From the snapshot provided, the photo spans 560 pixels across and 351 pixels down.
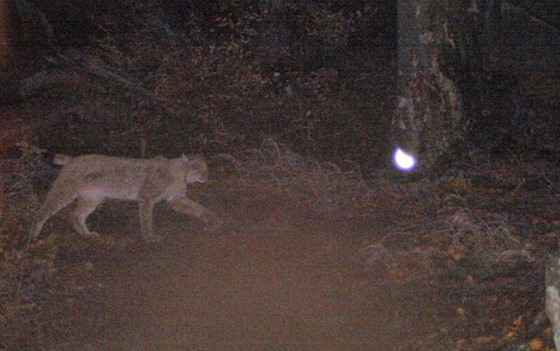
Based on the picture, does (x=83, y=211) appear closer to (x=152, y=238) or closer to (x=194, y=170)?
(x=152, y=238)

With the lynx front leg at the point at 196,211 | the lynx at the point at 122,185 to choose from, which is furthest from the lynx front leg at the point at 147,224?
the lynx front leg at the point at 196,211

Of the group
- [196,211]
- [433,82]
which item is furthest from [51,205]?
[433,82]

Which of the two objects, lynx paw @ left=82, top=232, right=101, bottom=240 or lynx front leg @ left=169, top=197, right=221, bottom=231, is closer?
lynx paw @ left=82, top=232, right=101, bottom=240

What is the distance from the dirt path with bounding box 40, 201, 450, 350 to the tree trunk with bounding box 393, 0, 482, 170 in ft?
7.82

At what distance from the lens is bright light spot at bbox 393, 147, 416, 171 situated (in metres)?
11.2

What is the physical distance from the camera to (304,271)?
320 inches

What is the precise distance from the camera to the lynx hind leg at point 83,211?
991 cm

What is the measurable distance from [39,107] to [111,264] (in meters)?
7.17

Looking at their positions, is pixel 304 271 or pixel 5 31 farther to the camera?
pixel 5 31

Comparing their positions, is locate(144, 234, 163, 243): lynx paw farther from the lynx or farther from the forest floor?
the forest floor

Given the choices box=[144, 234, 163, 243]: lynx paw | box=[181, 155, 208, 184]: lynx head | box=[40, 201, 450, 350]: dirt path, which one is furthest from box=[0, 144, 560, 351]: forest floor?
box=[181, 155, 208, 184]: lynx head

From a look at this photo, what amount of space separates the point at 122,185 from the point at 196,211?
0.91m

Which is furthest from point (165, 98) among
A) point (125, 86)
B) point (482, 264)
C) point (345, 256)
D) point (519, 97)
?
point (482, 264)

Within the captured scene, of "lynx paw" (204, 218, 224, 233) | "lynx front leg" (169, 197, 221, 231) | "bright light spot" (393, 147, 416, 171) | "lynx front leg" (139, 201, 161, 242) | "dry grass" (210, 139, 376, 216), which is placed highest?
"bright light spot" (393, 147, 416, 171)
